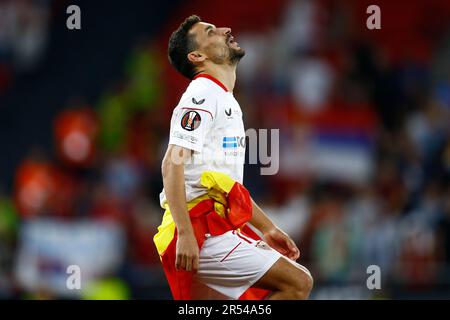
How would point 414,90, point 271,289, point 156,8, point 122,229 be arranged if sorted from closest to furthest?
point 271,289
point 122,229
point 414,90
point 156,8

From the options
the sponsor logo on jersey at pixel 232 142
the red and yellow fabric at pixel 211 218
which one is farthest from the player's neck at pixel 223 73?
the red and yellow fabric at pixel 211 218

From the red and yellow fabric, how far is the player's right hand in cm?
21

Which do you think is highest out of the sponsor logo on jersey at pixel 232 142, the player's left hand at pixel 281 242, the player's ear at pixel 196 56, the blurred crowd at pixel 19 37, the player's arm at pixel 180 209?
the blurred crowd at pixel 19 37

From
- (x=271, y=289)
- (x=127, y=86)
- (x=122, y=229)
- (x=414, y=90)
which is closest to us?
(x=271, y=289)

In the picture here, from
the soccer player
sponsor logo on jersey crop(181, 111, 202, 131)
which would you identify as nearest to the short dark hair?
the soccer player

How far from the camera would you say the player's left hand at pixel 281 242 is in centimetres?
627

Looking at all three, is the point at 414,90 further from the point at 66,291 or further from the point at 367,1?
the point at 66,291

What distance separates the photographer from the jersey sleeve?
5801 mm

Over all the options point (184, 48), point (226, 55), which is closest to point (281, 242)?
point (226, 55)

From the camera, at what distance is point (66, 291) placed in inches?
457

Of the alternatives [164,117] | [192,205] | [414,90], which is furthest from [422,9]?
[192,205]

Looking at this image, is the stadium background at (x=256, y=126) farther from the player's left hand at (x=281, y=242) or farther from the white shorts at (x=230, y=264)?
the white shorts at (x=230, y=264)

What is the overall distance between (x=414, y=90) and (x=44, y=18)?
655cm

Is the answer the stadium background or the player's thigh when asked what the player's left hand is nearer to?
the player's thigh
